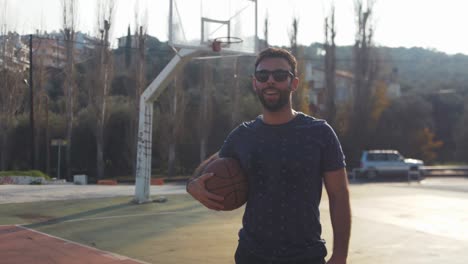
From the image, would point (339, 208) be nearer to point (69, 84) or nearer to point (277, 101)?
point (277, 101)

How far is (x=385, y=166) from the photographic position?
29.0m

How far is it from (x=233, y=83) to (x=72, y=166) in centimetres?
1185

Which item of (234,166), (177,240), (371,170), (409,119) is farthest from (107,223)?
(409,119)

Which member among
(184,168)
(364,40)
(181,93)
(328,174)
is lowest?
(184,168)

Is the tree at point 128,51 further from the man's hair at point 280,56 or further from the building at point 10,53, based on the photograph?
the man's hair at point 280,56

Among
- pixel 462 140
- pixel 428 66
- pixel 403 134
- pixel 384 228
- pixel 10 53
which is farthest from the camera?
pixel 428 66

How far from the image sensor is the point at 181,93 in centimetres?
3522

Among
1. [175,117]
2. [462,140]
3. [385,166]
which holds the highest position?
[175,117]

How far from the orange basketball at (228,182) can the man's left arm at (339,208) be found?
0.47 m

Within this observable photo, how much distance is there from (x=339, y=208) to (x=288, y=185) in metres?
0.29

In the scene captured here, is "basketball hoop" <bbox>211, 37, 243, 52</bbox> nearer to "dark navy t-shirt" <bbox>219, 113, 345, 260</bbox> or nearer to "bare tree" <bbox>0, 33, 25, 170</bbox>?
"dark navy t-shirt" <bbox>219, 113, 345, 260</bbox>

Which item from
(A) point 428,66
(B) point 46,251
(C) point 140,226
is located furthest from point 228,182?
(A) point 428,66

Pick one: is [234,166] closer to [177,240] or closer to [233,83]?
[177,240]

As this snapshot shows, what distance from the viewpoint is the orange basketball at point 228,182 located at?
303 cm
